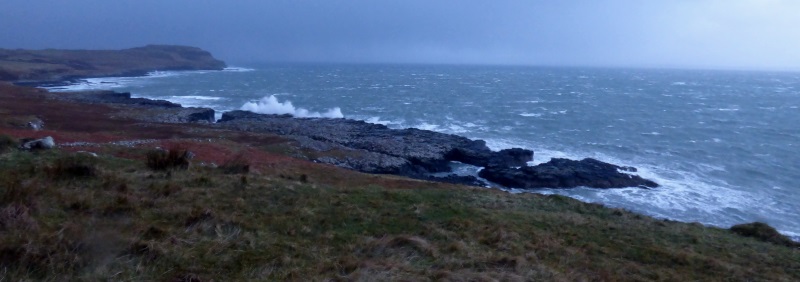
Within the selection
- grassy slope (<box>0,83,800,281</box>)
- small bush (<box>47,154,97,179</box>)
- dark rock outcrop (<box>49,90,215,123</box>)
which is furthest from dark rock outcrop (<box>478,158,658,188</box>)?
dark rock outcrop (<box>49,90,215,123</box>)

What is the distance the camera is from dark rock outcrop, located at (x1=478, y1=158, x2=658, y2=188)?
30.1 metres

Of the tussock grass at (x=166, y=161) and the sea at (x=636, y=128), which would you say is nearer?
the tussock grass at (x=166, y=161)

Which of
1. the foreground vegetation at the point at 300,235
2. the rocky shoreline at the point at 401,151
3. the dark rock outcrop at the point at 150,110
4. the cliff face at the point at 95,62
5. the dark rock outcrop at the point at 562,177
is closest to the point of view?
the foreground vegetation at the point at 300,235

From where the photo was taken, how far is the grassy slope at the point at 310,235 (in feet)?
22.9

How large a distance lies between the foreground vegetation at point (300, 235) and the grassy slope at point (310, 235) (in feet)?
0.09

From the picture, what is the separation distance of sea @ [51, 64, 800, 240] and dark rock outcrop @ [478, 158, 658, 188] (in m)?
0.78

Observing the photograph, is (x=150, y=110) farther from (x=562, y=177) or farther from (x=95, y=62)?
(x=95, y=62)

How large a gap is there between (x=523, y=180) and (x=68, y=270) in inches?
1020

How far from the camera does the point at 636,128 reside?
5022cm

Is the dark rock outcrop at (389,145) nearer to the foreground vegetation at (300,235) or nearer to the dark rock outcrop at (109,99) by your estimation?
the dark rock outcrop at (109,99)

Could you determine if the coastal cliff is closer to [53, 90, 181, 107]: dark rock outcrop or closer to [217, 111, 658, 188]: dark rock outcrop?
[217, 111, 658, 188]: dark rock outcrop

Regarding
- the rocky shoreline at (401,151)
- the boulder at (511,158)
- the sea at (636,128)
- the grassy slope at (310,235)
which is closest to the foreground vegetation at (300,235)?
the grassy slope at (310,235)

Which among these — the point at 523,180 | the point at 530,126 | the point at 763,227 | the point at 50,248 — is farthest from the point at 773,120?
the point at 50,248

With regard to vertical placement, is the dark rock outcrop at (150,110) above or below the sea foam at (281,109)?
above
